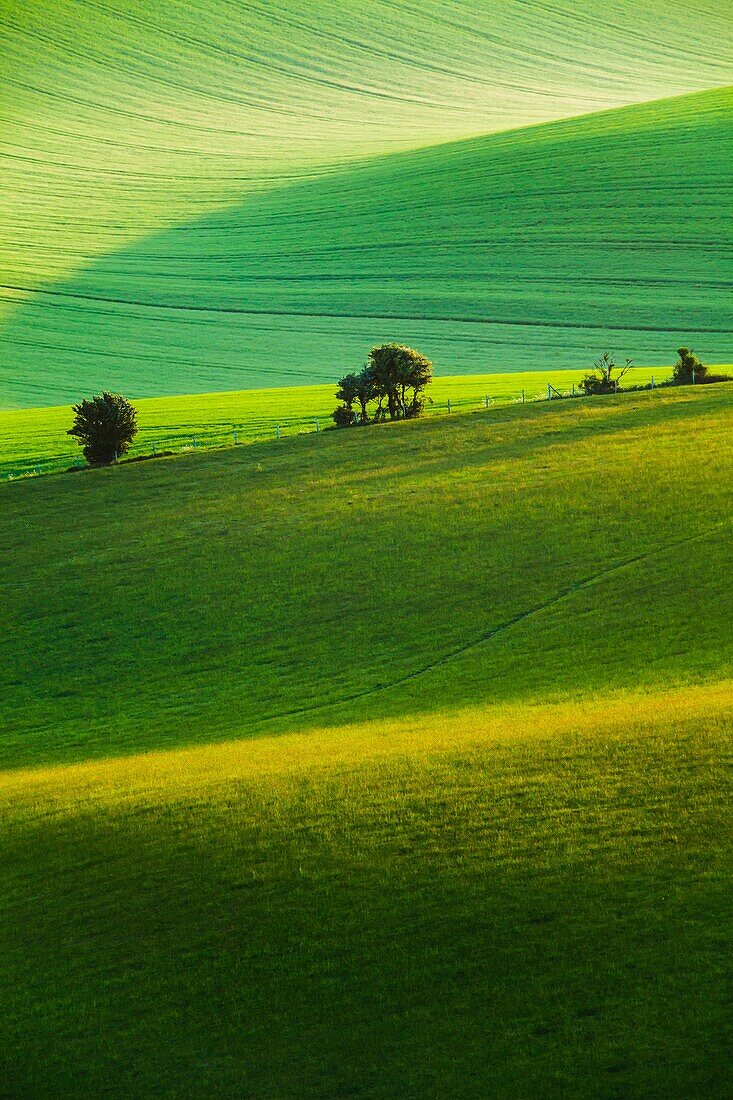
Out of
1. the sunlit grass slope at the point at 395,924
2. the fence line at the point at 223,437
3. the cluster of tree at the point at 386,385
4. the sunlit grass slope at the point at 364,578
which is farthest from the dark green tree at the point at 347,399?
the sunlit grass slope at the point at 395,924

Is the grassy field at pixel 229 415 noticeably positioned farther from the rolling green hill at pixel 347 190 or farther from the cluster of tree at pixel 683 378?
the rolling green hill at pixel 347 190

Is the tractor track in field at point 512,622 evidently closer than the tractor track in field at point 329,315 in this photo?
Yes

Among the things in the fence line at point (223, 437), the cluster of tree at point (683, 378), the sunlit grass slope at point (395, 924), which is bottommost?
the sunlit grass slope at point (395, 924)

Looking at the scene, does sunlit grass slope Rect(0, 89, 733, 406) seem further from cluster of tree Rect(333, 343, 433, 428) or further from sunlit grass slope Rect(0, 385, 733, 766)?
sunlit grass slope Rect(0, 385, 733, 766)

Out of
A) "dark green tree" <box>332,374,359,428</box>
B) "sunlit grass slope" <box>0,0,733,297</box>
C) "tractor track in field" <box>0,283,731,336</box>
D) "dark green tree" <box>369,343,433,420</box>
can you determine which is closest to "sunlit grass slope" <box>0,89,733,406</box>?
"tractor track in field" <box>0,283,731,336</box>

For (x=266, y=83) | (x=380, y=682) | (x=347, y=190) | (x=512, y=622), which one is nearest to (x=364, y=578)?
(x=512, y=622)

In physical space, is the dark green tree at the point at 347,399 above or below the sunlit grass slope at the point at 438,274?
below

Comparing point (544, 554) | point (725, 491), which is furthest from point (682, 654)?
point (725, 491)

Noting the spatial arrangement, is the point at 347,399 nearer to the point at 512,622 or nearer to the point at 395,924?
the point at 512,622
